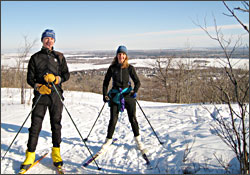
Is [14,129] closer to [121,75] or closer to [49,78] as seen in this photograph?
[49,78]

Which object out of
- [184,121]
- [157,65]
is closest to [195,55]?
[157,65]

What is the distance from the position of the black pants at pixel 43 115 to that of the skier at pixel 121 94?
41.8 inches

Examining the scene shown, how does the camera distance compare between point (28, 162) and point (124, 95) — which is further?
point (124, 95)

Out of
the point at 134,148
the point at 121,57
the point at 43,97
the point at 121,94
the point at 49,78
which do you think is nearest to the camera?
the point at 49,78

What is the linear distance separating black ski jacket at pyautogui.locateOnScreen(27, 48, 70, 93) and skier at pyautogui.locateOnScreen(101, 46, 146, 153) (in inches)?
43.9

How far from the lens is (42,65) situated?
358 cm

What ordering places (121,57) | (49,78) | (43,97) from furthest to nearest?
(121,57), (43,97), (49,78)

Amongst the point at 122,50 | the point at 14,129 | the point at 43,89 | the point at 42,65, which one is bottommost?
the point at 14,129

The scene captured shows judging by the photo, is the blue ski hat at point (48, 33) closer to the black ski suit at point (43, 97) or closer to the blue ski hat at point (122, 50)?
the black ski suit at point (43, 97)

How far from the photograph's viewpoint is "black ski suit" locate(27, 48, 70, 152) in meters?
3.51

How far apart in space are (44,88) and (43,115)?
531 millimetres

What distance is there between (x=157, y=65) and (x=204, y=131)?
23.1 meters

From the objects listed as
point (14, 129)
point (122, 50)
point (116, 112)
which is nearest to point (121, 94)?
point (116, 112)

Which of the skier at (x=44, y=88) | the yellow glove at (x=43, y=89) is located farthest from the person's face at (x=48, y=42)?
the yellow glove at (x=43, y=89)
